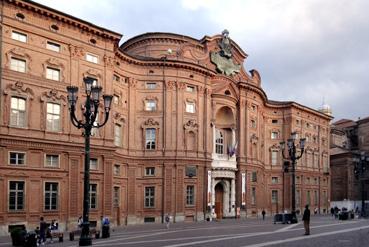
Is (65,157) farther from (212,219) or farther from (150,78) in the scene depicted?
(212,219)

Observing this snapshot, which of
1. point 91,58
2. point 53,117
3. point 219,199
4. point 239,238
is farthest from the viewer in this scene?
point 219,199

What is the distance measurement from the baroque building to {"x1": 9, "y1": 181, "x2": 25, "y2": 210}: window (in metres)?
0.08

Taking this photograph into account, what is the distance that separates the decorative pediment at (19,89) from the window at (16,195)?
23.3 ft

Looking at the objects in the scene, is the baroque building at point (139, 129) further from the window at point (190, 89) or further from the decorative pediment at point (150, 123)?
the decorative pediment at point (150, 123)

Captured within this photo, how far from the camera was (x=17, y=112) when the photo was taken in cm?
4156

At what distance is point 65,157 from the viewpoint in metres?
44.5

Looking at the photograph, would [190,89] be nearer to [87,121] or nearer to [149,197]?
[149,197]

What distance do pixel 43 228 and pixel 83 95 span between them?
16.9 metres

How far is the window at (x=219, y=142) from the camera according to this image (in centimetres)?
6744

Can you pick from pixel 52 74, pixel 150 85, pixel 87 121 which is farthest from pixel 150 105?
pixel 87 121

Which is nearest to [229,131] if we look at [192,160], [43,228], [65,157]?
[192,160]

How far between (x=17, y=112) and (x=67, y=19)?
379 inches

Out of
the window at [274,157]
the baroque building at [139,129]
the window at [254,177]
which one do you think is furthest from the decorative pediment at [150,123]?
the window at [274,157]

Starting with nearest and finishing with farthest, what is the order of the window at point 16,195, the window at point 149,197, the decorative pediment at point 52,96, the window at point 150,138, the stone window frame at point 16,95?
the window at point 16,195 → the stone window frame at point 16,95 → the decorative pediment at point 52,96 → the window at point 149,197 → the window at point 150,138
